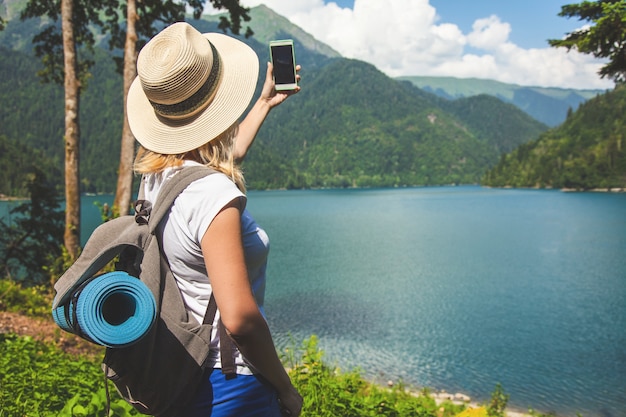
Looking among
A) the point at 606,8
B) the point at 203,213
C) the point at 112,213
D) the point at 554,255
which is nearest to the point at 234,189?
the point at 203,213

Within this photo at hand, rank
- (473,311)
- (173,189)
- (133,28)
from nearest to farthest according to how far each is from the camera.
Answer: (173,189), (133,28), (473,311)

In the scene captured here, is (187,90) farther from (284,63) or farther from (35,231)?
(35,231)

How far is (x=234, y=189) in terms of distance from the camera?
1367 mm

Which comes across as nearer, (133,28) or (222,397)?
(222,397)

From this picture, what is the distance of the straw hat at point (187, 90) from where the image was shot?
4.85ft

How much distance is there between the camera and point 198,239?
1.36 metres

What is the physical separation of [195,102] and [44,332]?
7.54 meters

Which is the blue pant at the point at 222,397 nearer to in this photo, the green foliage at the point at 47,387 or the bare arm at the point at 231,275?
the bare arm at the point at 231,275

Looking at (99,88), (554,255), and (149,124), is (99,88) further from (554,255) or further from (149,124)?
(149,124)

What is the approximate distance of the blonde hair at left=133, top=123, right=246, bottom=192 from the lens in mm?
1517

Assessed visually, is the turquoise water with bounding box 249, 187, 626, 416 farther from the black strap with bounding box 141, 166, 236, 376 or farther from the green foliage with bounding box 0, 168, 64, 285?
the black strap with bounding box 141, 166, 236, 376

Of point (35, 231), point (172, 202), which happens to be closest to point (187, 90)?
point (172, 202)

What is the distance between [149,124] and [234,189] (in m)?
0.47

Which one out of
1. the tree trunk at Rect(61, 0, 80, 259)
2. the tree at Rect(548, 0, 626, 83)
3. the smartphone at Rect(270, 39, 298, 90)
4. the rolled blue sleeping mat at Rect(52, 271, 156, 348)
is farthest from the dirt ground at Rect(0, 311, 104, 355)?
the tree at Rect(548, 0, 626, 83)
